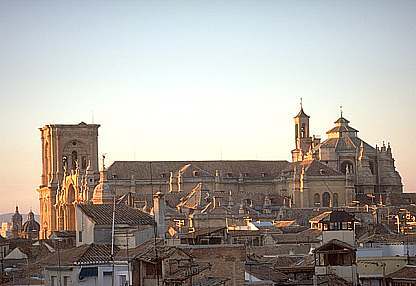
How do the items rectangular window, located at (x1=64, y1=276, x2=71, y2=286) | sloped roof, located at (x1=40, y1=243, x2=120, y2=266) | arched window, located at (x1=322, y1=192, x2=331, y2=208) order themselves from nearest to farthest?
1. rectangular window, located at (x1=64, y1=276, x2=71, y2=286)
2. sloped roof, located at (x1=40, y1=243, x2=120, y2=266)
3. arched window, located at (x1=322, y1=192, x2=331, y2=208)

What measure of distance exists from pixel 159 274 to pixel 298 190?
77.9 m

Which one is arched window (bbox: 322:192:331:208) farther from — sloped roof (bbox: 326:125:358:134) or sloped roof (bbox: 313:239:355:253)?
sloped roof (bbox: 313:239:355:253)

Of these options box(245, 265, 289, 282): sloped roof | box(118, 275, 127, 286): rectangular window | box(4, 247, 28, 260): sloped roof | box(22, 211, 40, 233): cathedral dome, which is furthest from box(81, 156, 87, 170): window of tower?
box(118, 275, 127, 286): rectangular window

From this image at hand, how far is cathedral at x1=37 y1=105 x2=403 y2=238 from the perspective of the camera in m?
108

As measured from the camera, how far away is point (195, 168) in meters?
113

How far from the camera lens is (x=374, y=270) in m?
42.6

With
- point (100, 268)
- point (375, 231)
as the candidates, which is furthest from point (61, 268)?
point (375, 231)

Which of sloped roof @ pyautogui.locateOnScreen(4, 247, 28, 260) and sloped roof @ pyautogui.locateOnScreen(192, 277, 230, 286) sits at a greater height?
sloped roof @ pyautogui.locateOnScreen(4, 247, 28, 260)

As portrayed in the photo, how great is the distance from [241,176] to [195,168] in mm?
4402

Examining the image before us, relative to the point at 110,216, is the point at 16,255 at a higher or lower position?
lower

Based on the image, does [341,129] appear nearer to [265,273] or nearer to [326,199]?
[326,199]

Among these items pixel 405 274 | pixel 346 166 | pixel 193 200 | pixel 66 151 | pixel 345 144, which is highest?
pixel 66 151

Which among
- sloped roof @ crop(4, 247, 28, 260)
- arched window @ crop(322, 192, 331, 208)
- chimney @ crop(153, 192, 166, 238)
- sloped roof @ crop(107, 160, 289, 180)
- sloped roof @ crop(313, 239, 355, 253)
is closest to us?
sloped roof @ crop(313, 239, 355, 253)

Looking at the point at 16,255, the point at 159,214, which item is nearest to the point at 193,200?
the point at 16,255
